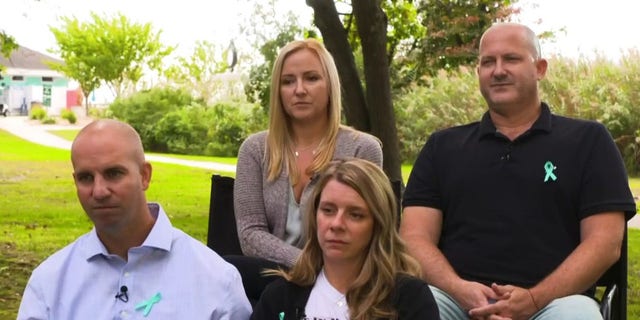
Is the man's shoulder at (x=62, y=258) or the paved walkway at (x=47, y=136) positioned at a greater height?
the man's shoulder at (x=62, y=258)

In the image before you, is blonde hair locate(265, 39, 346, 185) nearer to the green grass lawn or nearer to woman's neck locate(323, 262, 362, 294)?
woman's neck locate(323, 262, 362, 294)

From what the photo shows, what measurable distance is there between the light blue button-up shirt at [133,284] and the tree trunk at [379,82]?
210 inches

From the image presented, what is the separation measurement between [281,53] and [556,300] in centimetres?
144

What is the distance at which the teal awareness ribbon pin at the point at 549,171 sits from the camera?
126 inches

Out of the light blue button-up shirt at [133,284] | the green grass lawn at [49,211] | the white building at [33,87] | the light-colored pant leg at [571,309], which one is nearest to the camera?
the light blue button-up shirt at [133,284]

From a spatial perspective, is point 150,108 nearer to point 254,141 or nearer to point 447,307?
point 254,141

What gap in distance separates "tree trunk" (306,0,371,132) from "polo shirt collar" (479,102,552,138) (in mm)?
4425

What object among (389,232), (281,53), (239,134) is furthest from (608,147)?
(239,134)

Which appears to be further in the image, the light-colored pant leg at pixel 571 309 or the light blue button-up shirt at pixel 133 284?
the light-colored pant leg at pixel 571 309

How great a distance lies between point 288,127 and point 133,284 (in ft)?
4.38

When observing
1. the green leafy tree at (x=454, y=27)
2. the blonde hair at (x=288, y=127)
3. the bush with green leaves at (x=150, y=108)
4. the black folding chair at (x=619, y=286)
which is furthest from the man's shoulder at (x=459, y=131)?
the bush with green leaves at (x=150, y=108)

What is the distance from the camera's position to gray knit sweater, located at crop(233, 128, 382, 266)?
3.41 m

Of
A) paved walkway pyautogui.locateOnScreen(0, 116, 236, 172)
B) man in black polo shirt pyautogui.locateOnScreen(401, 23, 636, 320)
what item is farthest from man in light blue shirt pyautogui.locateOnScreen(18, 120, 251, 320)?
paved walkway pyautogui.locateOnScreen(0, 116, 236, 172)

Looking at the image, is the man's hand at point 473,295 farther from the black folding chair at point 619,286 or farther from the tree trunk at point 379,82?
the tree trunk at point 379,82
